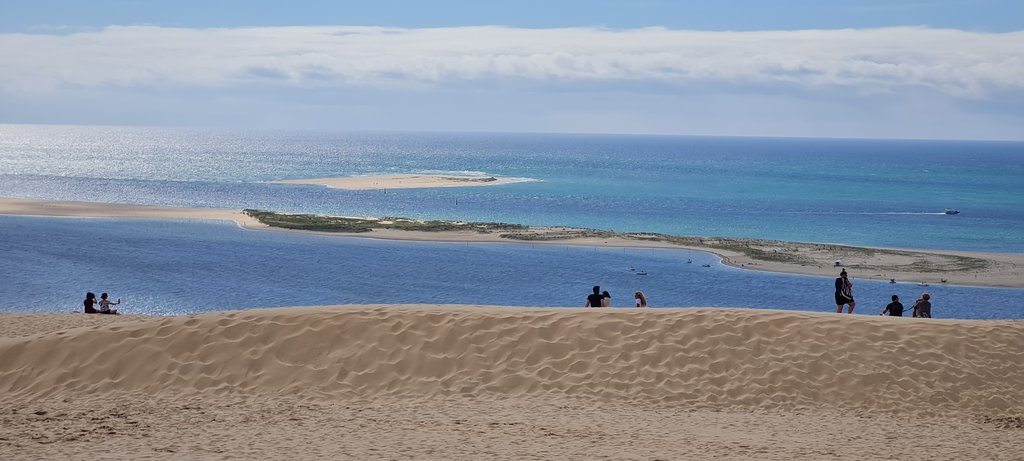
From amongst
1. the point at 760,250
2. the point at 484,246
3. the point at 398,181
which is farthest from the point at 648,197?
the point at 760,250

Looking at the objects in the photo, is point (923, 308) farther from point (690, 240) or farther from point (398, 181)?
point (398, 181)

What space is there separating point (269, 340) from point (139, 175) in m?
121

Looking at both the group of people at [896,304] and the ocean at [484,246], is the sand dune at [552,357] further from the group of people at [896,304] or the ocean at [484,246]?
the ocean at [484,246]

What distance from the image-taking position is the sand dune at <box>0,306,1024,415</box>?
1566cm

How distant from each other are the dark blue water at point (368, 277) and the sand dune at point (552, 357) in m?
20.6

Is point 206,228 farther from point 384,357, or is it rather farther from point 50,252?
point 384,357

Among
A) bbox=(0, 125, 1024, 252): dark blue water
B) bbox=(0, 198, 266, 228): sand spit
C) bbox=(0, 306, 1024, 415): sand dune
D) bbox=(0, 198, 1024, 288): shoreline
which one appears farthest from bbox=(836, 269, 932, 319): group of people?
bbox=(0, 198, 266, 228): sand spit

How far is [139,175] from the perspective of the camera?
130125 mm

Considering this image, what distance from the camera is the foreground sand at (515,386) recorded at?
40.8ft

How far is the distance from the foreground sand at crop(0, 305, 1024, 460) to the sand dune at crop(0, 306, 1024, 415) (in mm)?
37

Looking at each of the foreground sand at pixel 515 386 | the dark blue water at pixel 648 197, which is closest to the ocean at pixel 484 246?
Result: the dark blue water at pixel 648 197

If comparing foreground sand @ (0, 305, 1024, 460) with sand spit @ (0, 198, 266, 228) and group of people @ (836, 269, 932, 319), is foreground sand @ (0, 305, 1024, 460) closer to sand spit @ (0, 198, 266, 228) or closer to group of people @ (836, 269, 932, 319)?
group of people @ (836, 269, 932, 319)

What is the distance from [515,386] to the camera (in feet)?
51.9

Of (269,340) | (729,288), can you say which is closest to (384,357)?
(269,340)
